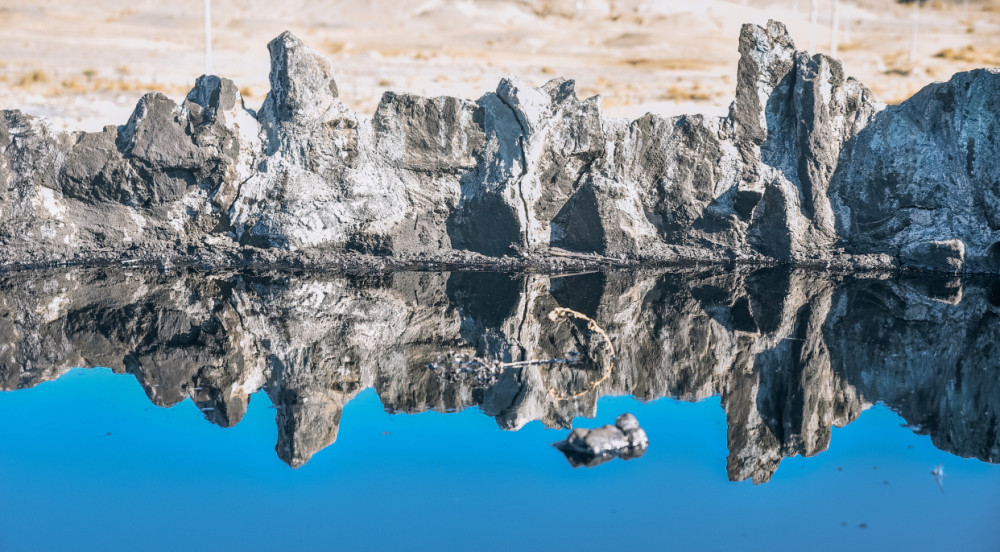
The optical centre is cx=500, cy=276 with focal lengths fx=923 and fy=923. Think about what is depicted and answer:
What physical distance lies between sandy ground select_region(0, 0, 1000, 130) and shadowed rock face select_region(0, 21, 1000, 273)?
6446 millimetres

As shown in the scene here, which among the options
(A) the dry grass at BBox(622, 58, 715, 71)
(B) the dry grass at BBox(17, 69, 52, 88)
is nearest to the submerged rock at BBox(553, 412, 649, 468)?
(B) the dry grass at BBox(17, 69, 52, 88)

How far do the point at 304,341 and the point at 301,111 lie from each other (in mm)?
4933

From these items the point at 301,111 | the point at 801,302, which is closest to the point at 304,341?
the point at 301,111

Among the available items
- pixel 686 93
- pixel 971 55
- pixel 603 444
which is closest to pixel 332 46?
pixel 686 93

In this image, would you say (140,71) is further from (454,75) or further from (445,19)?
(445,19)

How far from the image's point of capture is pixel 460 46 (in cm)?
4475

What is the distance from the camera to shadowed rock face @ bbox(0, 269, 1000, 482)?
9.41 m

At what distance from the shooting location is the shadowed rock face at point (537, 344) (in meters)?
9.41

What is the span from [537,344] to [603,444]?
2.87 metres

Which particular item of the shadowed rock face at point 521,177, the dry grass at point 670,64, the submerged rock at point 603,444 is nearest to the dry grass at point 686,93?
the dry grass at point 670,64

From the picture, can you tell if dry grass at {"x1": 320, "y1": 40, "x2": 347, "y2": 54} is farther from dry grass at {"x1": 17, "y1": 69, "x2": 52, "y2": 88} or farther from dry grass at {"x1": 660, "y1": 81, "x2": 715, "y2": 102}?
dry grass at {"x1": 660, "y1": 81, "x2": 715, "y2": 102}

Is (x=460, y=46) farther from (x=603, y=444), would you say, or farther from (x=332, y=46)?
(x=603, y=444)

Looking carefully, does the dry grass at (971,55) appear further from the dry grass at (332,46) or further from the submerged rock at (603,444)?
the submerged rock at (603,444)

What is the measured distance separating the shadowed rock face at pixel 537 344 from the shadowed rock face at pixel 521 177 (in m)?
0.91
